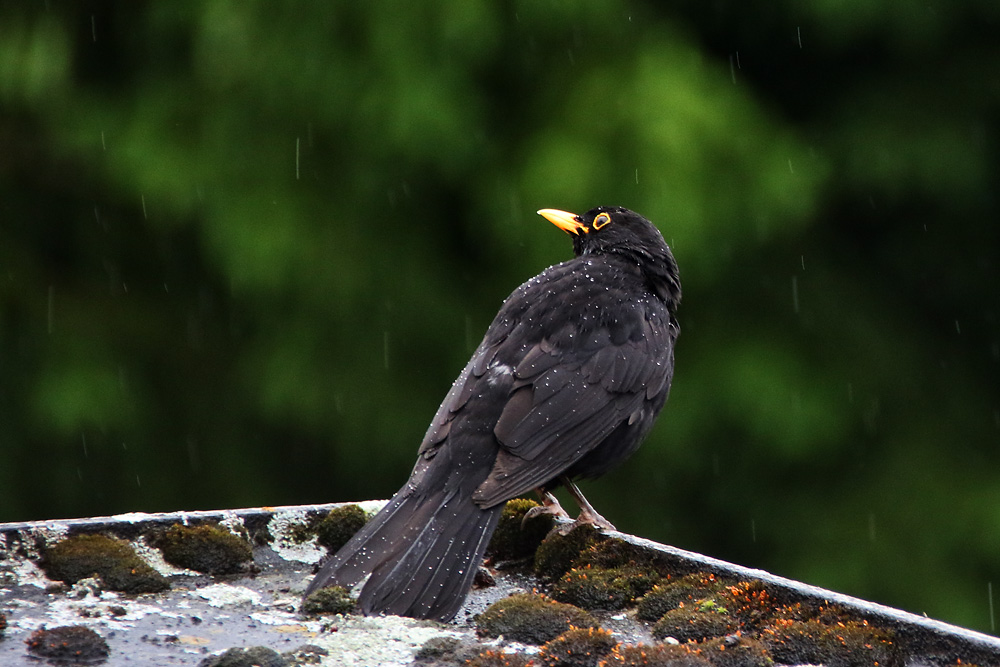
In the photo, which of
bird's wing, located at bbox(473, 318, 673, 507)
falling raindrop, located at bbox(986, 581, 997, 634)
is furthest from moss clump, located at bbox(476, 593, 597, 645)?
falling raindrop, located at bbox(986, 581, 997, 634)

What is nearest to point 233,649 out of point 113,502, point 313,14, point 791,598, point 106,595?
point 106,595

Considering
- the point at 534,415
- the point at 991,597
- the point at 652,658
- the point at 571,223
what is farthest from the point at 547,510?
the point at 991,597

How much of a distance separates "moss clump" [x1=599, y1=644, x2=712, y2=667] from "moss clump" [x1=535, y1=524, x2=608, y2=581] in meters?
1.01

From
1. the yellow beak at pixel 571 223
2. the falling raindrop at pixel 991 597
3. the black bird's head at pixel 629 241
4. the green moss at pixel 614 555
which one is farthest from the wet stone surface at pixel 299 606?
the falling raindrop at pixel 991 597

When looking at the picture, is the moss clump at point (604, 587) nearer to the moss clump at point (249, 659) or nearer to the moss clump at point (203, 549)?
the moss clump at point (203, 549)

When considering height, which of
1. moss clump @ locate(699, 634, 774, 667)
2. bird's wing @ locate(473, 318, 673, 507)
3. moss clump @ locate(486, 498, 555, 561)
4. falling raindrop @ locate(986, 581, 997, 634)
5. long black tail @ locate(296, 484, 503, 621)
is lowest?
falling raindrop @ locate(986, 581, 997, 634)

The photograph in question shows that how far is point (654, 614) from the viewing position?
3.10 metres

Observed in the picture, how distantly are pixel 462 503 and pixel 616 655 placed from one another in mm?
1104

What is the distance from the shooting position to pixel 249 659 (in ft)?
8.10

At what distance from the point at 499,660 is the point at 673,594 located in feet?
2.37

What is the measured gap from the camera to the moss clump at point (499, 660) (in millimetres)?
2516

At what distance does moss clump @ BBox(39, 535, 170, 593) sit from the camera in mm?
3143

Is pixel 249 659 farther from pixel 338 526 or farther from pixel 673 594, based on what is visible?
pixel 338 526

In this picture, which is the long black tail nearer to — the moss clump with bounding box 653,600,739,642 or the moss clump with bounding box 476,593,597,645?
the moss clump with bounding box 476,593,597,645
